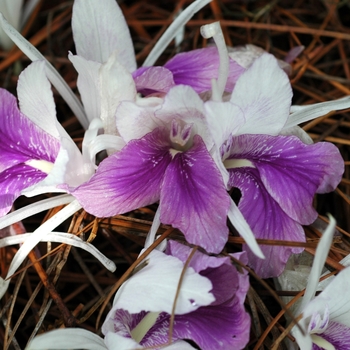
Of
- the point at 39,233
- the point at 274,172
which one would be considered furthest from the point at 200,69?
the point at 39,233

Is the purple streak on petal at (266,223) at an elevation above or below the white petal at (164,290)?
below

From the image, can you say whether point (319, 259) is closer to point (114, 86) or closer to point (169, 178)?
point (169, 178)

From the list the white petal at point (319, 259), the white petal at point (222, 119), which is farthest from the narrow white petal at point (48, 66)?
the white petal at point (319, 259)

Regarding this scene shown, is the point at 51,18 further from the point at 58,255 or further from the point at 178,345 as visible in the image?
the point at 178,345

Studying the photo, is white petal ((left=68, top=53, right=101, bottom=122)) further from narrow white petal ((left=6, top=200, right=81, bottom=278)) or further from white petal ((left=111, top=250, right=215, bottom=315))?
white petal ((left=111, top=250, right=215, bottom=315))

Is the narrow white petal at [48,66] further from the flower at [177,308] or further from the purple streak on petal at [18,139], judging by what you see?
the flower at [177,308]

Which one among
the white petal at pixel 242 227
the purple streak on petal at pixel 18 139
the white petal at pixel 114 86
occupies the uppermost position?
the white petal at pixel 114 86

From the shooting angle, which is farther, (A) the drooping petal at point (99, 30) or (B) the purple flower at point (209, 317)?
(A) the drooping petal at point (99, 30)
